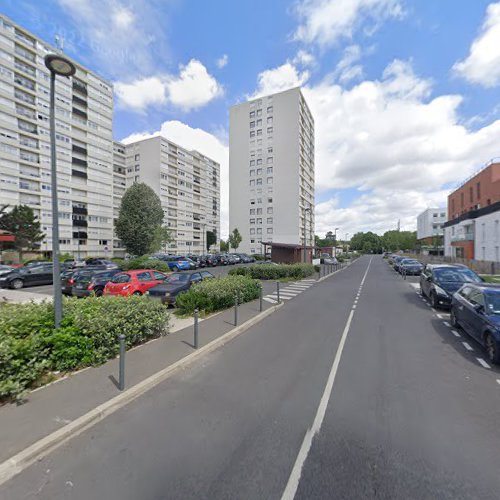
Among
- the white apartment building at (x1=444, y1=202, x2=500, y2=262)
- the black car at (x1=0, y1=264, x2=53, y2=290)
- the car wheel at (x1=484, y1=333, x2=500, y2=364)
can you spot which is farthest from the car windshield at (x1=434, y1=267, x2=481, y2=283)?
the white apartment building at (x1=444, y1=202, x2=500, y2=262)

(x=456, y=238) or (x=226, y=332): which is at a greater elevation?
(x=456, y=238)

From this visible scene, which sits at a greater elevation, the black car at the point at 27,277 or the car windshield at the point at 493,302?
the car windshield at the point at 493,302

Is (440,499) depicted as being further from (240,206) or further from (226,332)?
(240,206)

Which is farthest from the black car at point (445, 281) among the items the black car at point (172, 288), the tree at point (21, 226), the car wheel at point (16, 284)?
the tree at point (21, 226)

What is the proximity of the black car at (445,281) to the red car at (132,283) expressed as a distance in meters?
12.3

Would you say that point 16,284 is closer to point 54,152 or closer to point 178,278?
point 178,278

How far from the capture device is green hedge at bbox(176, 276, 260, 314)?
900 centimetres

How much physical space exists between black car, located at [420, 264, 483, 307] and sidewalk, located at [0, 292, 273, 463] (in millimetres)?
9206

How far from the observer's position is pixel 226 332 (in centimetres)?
698

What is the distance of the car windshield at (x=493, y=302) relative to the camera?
559 centimetres

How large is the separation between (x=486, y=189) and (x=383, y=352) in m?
→ 47.2

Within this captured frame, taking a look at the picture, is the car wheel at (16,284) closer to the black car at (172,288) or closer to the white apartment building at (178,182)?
the black car at (172,288)

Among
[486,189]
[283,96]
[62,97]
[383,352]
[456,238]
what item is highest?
[283,96]

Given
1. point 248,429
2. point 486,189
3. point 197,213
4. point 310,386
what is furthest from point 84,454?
point 197,213
